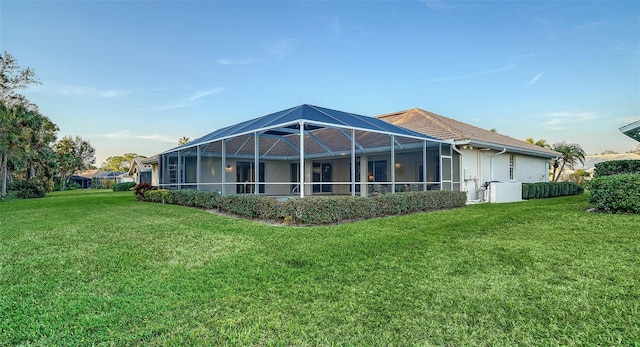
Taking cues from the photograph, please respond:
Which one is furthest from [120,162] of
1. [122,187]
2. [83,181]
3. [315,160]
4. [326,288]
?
[326,288]

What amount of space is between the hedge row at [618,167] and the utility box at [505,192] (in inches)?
126

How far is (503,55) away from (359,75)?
251 inches

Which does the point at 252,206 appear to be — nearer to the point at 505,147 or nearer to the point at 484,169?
the point at 484,169

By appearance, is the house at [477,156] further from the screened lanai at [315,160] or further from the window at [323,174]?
the window at [323,174]

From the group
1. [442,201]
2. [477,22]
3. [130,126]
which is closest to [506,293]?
[442,201]

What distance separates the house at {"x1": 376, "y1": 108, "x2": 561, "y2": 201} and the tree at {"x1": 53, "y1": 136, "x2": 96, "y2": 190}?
4050cm

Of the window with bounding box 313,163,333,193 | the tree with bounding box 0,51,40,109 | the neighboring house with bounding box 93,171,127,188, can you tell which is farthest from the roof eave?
the neighboring house with bounding box 93,171,127,188

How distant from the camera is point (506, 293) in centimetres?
332

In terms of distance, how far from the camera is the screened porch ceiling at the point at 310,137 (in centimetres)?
1023

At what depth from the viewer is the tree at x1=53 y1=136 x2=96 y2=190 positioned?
38938mm

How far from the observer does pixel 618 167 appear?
1166 cm

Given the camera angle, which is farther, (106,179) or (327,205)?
(106,179)

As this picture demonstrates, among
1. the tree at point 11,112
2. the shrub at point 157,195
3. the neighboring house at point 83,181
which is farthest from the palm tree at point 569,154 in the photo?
the neighboring house at point 83,181

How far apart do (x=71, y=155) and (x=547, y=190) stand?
5013 cm
